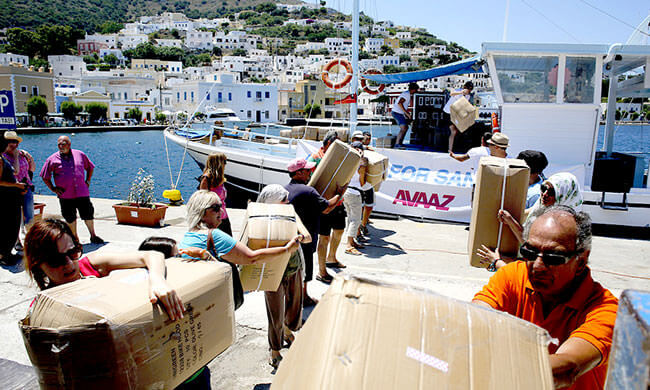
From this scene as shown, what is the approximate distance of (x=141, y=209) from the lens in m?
7.49

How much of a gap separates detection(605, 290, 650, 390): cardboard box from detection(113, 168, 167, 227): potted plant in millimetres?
7510

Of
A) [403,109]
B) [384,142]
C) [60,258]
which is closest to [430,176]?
[384,142]

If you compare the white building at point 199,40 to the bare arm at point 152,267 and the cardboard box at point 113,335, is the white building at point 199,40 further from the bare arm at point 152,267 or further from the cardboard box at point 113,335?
the cardboard box at point 113,335

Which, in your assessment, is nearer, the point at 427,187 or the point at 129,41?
the point at 427,187

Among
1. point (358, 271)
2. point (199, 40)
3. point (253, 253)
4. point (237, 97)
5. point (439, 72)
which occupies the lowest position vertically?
point (358, 271)

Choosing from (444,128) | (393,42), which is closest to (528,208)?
(444,128)

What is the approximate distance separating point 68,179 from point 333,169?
3908mm

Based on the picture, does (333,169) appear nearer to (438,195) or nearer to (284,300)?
(284,300)

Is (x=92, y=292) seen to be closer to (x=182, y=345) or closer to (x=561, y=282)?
(x=182, y=345)

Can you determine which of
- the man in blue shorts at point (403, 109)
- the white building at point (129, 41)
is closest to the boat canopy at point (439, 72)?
the man in blue shorts at point (403, 109)

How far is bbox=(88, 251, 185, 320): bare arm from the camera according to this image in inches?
68.7

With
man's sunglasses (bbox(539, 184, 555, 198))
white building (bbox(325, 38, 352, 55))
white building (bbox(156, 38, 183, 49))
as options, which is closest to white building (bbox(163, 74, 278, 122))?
man's sunglasses (bbox(539, 184, 555, 198))

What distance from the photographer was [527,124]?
866 centimetres

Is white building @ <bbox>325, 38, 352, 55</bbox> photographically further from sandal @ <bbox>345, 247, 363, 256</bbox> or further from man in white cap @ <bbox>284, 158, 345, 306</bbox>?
man in white cap @ <bbox>284, 158, 345, 306</bbox>
